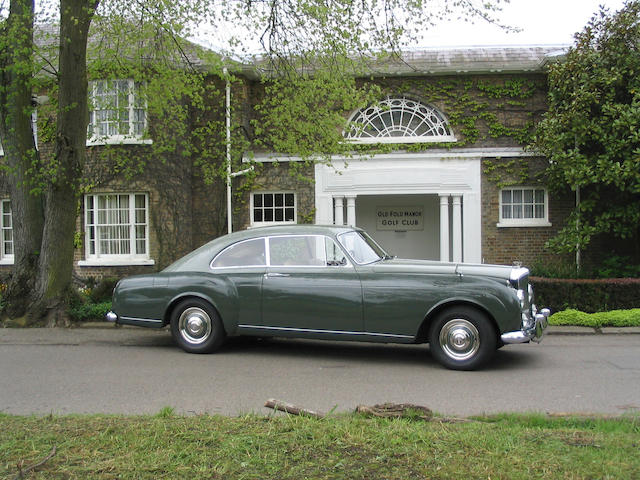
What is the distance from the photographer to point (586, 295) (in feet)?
36.8

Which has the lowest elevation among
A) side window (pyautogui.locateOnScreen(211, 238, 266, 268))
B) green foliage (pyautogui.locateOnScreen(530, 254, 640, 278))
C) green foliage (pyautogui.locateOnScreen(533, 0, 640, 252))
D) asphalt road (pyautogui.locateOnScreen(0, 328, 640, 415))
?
asphalt road (pyautogui.locateOnScreen(0, 328, 640, 415))

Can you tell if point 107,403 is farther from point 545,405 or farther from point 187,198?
point 187,198

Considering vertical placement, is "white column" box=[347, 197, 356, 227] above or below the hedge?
above

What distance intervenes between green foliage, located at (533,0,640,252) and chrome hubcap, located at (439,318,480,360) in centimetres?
717

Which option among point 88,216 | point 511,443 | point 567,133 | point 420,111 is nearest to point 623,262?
point 567,133

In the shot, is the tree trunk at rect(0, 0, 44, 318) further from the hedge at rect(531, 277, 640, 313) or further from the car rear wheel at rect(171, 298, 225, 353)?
the hedge at rect(531, 277, 640, 313)

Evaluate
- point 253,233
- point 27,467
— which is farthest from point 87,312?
point 27,467

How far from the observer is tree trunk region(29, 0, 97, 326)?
10.4 metres

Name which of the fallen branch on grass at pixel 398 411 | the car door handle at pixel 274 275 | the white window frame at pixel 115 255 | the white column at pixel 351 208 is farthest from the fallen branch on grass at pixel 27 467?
the white window frame at pixel 115 255

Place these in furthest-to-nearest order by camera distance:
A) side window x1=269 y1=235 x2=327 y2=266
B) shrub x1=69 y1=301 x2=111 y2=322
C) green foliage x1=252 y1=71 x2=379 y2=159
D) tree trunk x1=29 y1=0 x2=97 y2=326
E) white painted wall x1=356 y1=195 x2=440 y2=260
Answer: white painted wall x1=356 y1=195 x2=440 y2=260
green foliage x1=252 y1=71 x2=379 y2=159
shrub x1=69 y1=301 x2=111 y2=322
tree trunk x1=29 y1=0 x2=97 y2=326
side window x1=269 y1=235 x2=327 y2=266

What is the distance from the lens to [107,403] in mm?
5594

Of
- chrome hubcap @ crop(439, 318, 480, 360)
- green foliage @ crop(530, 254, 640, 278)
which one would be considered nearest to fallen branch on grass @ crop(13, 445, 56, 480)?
chrome hubcap @ crop(439, 318, 480, 360)

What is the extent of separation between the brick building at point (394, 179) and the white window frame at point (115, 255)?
27mm

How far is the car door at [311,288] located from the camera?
7535mm
